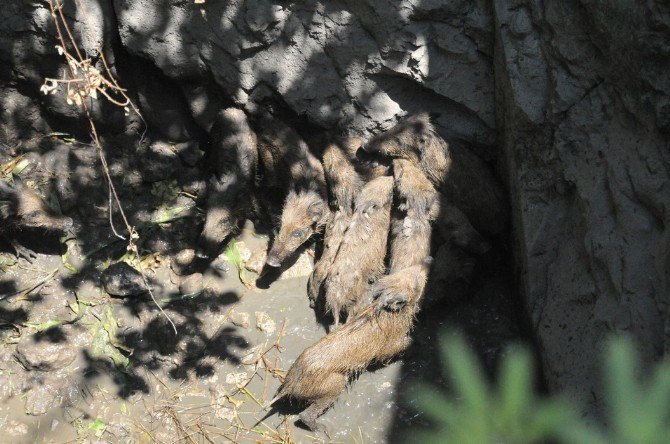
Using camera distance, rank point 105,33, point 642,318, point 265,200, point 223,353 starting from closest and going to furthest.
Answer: point 642,318 → point 223,353 → point 105,33 → point 265,200

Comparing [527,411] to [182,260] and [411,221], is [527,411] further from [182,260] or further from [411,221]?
[182,260]

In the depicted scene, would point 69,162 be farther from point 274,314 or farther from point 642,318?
point 642,318

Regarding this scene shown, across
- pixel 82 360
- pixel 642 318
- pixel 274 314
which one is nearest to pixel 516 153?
pixel 642 318

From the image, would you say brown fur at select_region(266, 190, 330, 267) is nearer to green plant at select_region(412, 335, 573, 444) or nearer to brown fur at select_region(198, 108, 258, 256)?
brown fur at select_region(198, 108, 258, 256)

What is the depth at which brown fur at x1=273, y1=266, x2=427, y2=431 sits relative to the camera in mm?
4703

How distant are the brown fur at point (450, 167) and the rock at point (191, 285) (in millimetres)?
1938

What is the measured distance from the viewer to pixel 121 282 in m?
5.40

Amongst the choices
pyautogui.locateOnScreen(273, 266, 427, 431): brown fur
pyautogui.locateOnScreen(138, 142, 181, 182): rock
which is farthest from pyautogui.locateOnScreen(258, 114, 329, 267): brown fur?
pyautogui.locateOnScreen(273, 266, 427, 431): brown fur

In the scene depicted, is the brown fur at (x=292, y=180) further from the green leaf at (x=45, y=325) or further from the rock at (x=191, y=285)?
the green leaf at (x=45, y=325)

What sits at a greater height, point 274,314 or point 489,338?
point 489,338

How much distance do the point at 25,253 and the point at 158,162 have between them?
1.39m

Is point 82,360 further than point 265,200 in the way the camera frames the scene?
No

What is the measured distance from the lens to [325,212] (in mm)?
5988

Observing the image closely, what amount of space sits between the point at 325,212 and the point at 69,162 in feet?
7.81
